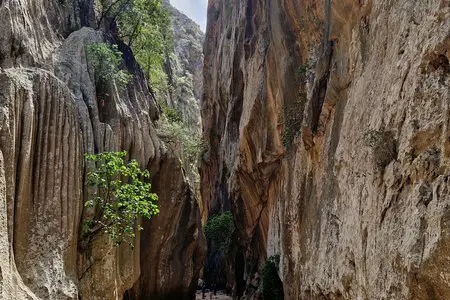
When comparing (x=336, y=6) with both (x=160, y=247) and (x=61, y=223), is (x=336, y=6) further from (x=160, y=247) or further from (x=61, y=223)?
(x=160, y=247)

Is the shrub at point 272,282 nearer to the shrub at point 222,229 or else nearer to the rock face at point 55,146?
the rock face at point 55,146

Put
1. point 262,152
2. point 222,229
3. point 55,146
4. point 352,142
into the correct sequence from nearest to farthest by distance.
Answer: point 352,142 < point 55,146 < point 262,152 < point 222,229

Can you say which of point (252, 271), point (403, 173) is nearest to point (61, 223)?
point (403, 173)

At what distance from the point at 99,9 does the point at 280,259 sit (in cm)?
1499

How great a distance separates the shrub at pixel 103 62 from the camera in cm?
1535

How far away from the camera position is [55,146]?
11.8 m

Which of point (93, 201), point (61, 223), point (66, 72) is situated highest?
point (66, 72)

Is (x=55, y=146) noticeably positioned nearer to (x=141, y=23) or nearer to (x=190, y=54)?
(x=141, y=23)

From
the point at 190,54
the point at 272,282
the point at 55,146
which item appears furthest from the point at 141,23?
the point at 190,54

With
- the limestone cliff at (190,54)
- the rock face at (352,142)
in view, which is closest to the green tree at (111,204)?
the rock face at (352,142)

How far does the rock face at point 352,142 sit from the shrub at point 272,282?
4.08 feet

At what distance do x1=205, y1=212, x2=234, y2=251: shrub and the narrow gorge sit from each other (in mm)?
7909

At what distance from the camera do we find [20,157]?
413 inches

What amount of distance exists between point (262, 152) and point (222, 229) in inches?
498
